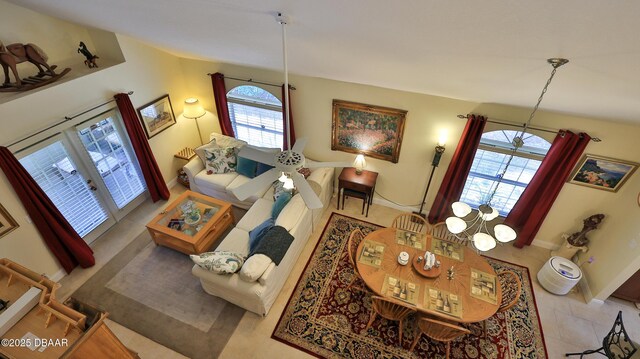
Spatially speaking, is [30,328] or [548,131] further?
[548,131]

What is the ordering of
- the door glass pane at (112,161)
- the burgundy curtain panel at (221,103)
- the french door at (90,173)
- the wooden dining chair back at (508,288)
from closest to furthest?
the wooden dining chair back at (508,288), the french door at (90,173), the door glass pane at (112,161), the burgundy curtain panel at (221,103)

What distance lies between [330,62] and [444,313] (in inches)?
116

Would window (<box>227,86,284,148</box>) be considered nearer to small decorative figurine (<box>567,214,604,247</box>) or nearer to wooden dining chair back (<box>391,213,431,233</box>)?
wooden dining chair back (<box>391,213,431,233</box>)

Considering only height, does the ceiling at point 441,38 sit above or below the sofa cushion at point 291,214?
above

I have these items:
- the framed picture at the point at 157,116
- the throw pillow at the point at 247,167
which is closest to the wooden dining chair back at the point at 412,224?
the throw pillow at the point at 247,167

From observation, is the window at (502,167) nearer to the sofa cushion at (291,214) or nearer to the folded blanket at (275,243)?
the sofa cushion at (291,214)

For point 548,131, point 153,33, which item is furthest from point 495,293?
point 153,33

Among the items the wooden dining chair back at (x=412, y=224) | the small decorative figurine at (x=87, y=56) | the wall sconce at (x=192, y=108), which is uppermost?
the small decorative figurine at (x=87, y=56)

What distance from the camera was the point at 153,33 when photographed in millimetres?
3643

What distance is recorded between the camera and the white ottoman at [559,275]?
4.18m

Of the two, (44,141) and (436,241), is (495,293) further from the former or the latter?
(44,141)

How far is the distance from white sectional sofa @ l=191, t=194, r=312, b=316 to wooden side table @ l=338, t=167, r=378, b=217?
91cm

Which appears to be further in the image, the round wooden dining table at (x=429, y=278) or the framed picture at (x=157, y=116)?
the framed picture at (x=157, y=116)

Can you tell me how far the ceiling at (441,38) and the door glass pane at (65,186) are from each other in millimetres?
1749
